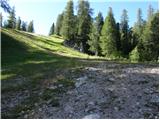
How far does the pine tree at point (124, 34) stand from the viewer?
92.9 meters

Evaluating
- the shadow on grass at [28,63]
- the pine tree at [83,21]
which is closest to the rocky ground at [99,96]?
the shadow on grass at [28,63]

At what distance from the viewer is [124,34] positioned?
97250mm

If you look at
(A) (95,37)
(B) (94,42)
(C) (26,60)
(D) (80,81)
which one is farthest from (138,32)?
(D) (80,81)

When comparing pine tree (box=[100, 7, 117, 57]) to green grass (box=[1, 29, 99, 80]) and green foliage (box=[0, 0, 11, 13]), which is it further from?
green foliage (box=[0, 0, 11, 13])

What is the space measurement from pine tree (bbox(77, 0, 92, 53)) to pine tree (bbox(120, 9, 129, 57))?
32.6 feet

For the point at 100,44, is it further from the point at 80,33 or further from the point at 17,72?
the point at 17,72

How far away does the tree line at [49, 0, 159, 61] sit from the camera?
262ft

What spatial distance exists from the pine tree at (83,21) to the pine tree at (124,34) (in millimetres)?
9948

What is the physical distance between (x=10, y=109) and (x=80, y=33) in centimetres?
7300

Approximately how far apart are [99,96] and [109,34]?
6179cm

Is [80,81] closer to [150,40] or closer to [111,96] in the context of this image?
[111,96]

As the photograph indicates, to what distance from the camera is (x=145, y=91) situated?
1873 cm

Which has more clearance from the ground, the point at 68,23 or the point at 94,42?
the point at 68,23

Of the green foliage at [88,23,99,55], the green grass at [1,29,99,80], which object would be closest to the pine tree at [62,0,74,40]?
the green foliage at [88,23,99,55]
